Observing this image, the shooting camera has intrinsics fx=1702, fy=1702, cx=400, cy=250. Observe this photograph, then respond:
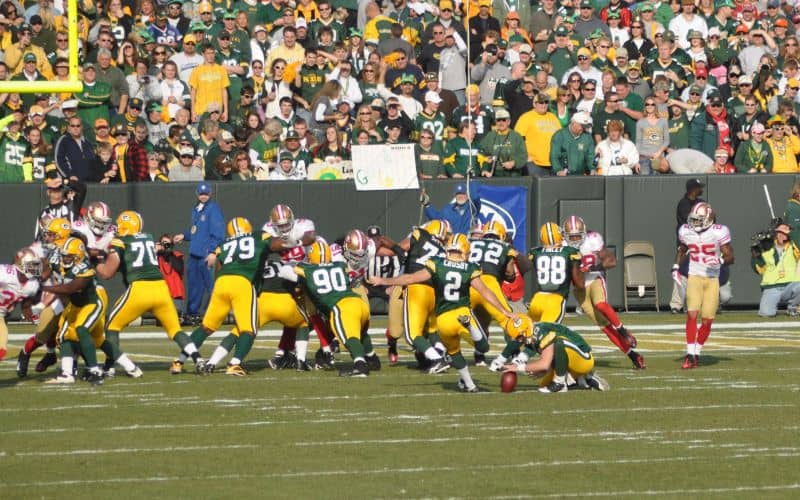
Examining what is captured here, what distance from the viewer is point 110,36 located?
21.6 meters

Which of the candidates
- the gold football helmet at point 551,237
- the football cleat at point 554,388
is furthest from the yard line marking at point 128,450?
the gold football helmet at point 551,237

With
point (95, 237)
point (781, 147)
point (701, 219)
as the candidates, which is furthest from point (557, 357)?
point (781, 147)

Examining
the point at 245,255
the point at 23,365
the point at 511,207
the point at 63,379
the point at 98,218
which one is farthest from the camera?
the point at 511,207

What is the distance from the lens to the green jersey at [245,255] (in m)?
14.5

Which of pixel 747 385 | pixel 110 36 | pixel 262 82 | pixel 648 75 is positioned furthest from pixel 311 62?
pixel 747 385

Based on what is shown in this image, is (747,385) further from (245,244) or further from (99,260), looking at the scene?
(99,260)

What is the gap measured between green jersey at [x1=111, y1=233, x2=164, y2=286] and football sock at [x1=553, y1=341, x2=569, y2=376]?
145 inches

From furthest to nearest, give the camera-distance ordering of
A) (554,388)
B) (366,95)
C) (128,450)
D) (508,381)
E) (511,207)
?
1. (366,95)
2. (511,207)
3. (554,388)
4. (508,381)
5. (128,450)

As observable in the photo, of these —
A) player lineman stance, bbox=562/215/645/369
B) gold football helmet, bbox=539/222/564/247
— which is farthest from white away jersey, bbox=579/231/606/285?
gold football helmet, bbox=539/222/564/247

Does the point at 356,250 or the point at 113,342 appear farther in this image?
the point at 356,250

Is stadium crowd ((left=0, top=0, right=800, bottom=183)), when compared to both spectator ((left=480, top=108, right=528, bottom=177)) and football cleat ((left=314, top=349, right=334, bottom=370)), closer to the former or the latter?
spectator ((left=480, top=108, right=528, bottom=177))

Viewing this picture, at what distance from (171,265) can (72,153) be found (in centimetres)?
179

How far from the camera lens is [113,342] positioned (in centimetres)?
1416

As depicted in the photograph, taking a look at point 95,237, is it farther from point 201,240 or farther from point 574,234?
point 201,240
